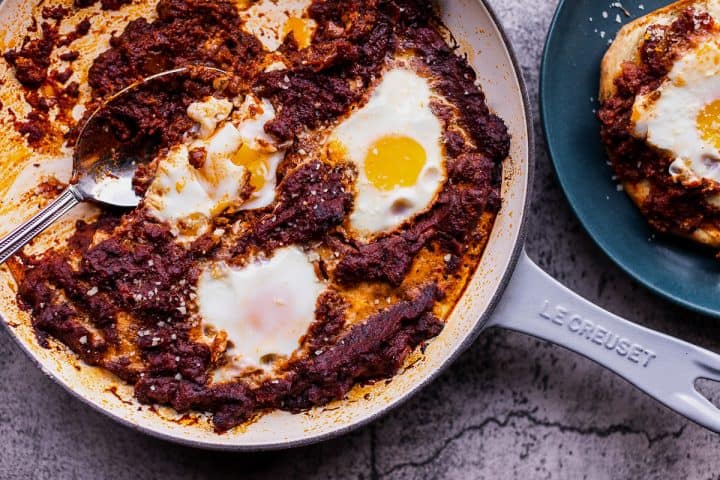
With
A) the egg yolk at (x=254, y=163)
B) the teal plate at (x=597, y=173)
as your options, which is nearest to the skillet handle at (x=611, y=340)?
the teal plate at (x=597, y=173)

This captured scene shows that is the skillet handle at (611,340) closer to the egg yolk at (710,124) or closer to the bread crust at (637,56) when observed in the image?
the bread crust at (637,56)

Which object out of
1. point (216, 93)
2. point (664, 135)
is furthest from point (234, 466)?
point (664, 135)

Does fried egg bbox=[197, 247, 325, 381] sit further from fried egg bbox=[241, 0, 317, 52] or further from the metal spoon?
fried egg bbox=[241, 0, 317, 52]

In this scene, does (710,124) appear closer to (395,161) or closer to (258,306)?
(395,161)

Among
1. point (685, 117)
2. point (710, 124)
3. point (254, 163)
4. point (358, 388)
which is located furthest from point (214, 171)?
point (710, 124)

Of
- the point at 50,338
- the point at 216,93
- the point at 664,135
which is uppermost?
the point at 216,93

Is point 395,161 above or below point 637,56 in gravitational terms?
below

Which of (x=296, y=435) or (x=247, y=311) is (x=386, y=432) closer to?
(x=296, y=435)
